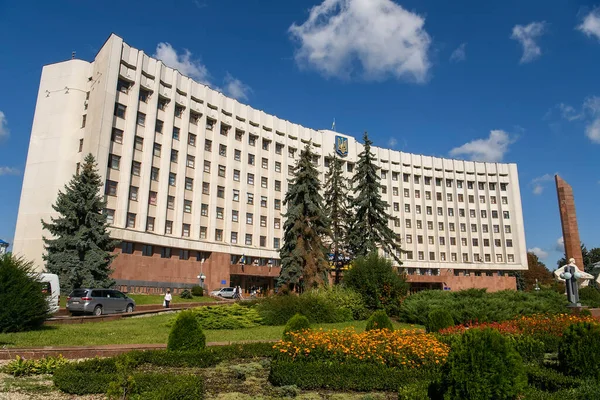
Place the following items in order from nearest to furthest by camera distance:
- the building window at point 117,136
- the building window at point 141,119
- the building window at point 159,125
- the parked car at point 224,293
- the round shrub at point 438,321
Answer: the round shrub at point 438,321, the building window at point 117,136, the parked car at point 224,293, the building window at point 141,119, the building window at point 159,125

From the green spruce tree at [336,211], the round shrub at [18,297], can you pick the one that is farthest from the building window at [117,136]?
the round shrub at [18,297]

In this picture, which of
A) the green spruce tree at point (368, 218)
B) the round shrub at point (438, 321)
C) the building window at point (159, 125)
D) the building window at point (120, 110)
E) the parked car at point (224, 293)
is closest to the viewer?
the round shrub at point (438, 321)

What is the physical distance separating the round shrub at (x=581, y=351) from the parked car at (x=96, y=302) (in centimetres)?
2271

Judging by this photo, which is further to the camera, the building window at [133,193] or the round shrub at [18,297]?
the building window at [133,193]

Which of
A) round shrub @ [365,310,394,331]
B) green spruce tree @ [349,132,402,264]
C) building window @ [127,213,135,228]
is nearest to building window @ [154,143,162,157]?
building window @ [127,213,135,228]

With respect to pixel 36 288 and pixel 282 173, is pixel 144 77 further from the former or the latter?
pixel 36 288

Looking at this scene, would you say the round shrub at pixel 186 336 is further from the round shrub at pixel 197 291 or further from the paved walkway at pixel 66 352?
the round shrub at pixel 197 291

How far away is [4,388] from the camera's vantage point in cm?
801

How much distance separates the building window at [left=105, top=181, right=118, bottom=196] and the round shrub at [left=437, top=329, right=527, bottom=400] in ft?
131

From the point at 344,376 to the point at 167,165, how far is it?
41.2m

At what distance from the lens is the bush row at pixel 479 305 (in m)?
18.4

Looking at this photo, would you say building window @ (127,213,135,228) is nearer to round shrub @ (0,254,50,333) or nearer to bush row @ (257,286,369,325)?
bush row @ (257,286,369,325)

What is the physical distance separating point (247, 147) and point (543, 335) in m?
47.0

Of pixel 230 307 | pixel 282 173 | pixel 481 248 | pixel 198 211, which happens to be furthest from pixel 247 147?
pixel 481 248
